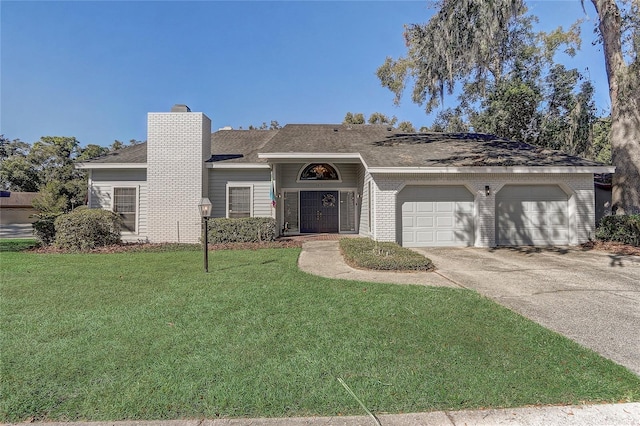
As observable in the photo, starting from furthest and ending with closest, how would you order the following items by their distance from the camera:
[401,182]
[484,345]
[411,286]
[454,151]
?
[454,151]
[401,182]
[411,286]
[484,345]

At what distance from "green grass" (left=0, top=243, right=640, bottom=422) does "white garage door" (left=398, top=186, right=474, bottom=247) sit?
19.1 ft

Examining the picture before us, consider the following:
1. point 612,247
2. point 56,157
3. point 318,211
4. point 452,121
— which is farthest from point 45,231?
point 56,157

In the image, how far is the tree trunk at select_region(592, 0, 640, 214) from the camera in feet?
37.8

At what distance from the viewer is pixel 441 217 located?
10.9 m

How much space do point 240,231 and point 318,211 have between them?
3.97 metres

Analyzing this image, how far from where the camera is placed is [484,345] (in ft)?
10.9

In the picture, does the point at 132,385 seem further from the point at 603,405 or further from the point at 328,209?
the point at 328,209

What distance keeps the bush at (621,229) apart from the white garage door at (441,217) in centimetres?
443

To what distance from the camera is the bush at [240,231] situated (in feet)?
37.3

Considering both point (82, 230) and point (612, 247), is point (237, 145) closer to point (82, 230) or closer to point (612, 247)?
point (82, 230)

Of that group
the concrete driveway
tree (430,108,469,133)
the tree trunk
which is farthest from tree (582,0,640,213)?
tree (430,108,469,133)

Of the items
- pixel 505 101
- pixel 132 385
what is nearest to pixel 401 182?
pixel 132 385

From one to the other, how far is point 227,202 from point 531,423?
12.4 metres

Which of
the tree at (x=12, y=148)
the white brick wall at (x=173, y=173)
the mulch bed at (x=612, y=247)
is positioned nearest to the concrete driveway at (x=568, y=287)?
the mulch bed at (x=612, y=247)
